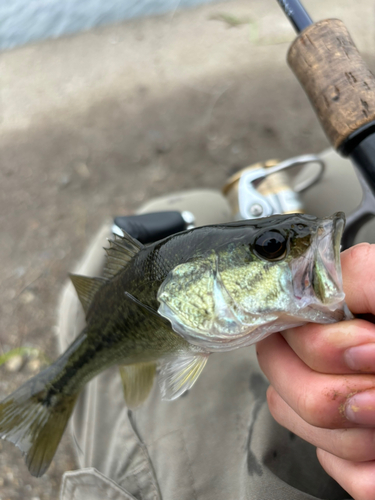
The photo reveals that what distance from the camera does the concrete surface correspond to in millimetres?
2830

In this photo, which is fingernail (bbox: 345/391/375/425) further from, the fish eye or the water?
the water

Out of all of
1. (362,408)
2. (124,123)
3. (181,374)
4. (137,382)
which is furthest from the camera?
(124,123)

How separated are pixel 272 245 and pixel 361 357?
302 mm

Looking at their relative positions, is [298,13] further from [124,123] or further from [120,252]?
[124,123]

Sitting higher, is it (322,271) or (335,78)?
(335,78)

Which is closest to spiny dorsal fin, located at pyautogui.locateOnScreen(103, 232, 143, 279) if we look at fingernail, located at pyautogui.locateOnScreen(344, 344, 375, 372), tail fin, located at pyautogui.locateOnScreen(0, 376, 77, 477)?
tail fin, located at pyautogui.locateOnScreen(0, 376, 77, 477)

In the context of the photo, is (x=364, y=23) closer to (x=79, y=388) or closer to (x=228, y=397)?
(x=228, y=397)

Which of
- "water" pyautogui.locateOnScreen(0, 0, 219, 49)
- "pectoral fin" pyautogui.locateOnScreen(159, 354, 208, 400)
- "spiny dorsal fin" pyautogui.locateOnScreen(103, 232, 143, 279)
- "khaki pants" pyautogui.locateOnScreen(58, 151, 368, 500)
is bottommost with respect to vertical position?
"khaki pants" pyautogui.locateOnScreen(58, 151, 368, 500)

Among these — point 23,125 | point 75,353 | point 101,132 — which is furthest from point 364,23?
point 75,353

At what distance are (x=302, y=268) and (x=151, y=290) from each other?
44 cm

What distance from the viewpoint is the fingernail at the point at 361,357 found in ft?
2.31

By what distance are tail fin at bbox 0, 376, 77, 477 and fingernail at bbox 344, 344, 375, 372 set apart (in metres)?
1.05

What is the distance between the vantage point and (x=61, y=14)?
4285 millimetres

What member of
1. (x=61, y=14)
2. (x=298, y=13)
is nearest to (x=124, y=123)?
(x=61, y=14)
